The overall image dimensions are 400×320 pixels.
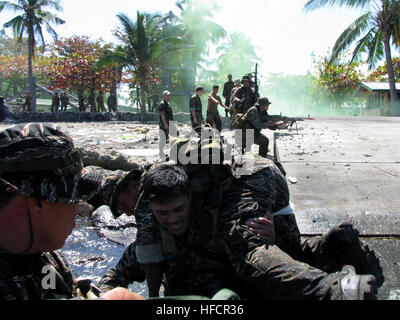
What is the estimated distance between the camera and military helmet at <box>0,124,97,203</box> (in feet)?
3.34

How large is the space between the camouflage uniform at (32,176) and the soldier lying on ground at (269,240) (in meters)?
0.86

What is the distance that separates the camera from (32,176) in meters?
1.05

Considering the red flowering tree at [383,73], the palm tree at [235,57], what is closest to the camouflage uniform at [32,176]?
the red flowering tree at [383,73]

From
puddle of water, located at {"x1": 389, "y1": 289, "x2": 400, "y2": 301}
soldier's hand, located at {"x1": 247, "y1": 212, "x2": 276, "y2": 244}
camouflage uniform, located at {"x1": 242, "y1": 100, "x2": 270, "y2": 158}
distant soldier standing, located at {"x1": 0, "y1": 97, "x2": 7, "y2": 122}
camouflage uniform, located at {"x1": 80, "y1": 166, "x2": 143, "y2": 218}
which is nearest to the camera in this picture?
soldier's hand, located at {"x1": 247, "y1": 212, "x2": 276, "y2": 244}

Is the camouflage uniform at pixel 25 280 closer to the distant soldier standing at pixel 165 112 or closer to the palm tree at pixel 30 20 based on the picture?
the distant soldier standing at pixel 165 112

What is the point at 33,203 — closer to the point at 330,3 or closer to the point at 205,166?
the point at 205,166

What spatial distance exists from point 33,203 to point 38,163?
12cm

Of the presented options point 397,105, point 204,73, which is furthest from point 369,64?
point 204,73

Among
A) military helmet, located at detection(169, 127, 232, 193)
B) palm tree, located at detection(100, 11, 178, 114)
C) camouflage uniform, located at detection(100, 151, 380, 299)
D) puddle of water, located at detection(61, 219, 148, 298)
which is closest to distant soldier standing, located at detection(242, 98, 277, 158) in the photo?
puddle of water, located at detection(61, 219, 148, 298)

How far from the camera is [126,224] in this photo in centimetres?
437

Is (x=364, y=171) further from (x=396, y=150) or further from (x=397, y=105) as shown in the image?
(x=397, y=105)

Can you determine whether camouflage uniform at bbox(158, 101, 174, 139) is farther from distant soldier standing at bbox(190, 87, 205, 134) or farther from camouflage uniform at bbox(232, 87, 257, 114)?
camouflage uniform at bbox(232, 87, 257, 114)

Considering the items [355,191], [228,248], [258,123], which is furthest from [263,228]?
[258,123]
